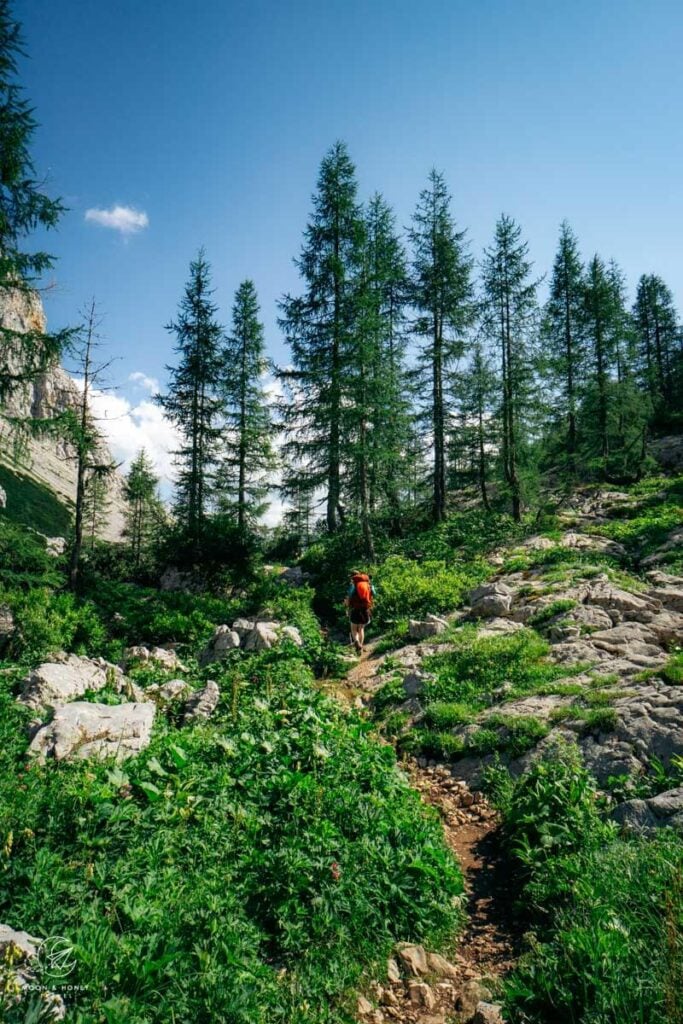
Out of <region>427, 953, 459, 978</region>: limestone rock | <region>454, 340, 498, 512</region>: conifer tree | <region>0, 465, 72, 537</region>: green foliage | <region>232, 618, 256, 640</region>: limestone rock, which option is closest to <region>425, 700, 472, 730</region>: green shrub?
<region>427, 953, 459, 978</region>: limestone rock

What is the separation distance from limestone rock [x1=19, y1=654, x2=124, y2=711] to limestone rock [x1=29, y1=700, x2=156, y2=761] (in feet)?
3.56

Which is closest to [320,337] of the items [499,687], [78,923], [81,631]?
[81,631]

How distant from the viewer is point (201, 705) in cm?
769

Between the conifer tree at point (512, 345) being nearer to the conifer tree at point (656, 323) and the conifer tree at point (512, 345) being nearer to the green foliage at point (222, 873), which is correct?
the green foliage at point (222, 873)

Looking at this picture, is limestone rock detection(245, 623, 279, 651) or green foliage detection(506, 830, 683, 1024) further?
limestone rock detection(245, 623, 279, 651)

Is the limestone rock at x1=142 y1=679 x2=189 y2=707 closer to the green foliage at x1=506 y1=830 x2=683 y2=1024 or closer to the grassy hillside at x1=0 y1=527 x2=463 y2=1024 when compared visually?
the grassy hillside at x1=0 y1=527 x2=463 y2=1024

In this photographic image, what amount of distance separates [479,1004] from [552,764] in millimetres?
3074

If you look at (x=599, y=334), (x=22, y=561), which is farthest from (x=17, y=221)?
(x=599, y=334)

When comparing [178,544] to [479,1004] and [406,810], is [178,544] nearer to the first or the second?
[406,810]

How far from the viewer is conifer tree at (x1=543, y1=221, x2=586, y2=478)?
108 feet

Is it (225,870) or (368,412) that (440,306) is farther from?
(225,870)

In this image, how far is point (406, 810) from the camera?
550cm

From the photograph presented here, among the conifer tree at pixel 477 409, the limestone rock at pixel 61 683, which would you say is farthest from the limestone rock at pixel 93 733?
the conifer tree at pixel 477 409

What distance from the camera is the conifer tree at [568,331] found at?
33.0m
